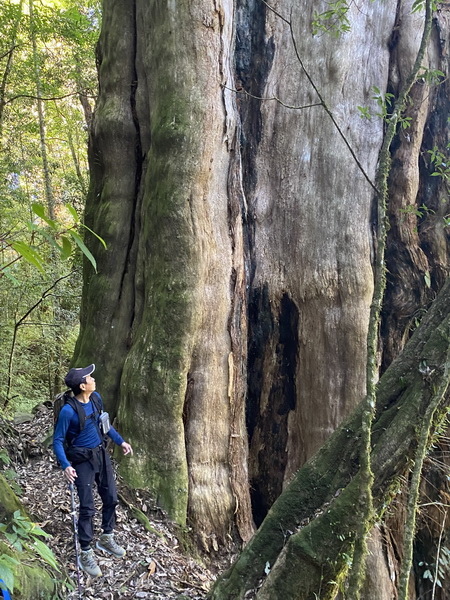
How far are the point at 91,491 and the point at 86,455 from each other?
0.29 metres

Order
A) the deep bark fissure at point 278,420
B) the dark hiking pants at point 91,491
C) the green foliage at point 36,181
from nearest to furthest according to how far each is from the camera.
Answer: the dark hiking pants at point 91,491 < the deep bark fissure at point 278,420 < the green foliage at point 36,181

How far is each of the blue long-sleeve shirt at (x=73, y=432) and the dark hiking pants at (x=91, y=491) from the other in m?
0.09

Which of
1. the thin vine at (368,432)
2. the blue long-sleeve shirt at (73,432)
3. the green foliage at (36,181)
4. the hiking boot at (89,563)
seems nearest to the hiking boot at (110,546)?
the hiking boot at (89,563)

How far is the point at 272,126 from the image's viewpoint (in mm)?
5125

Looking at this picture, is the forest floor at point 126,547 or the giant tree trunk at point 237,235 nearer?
the forest floor at point 126,547

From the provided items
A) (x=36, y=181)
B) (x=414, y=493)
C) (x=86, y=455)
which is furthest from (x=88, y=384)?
(x=36, y=181)

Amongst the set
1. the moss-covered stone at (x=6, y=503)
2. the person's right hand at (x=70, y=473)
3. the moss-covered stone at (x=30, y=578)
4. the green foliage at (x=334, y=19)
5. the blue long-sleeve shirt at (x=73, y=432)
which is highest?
the green foliage at (x=334, y=19)

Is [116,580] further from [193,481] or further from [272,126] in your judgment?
[272,126]

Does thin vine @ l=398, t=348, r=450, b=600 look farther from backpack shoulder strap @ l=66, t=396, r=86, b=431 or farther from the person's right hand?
backpack shoulder strap @ l=66, t=396, r=86, b=431

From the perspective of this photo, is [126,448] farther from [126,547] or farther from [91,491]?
[126,547]

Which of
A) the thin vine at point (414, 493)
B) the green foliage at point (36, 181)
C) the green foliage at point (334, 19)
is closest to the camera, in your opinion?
the thin vine at point (414, 493)

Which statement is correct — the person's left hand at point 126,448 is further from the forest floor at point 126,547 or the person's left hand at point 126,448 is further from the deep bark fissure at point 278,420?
the deep bark fissure at point 278,420

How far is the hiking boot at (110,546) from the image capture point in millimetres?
3627

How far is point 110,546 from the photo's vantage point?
3.64 meters
